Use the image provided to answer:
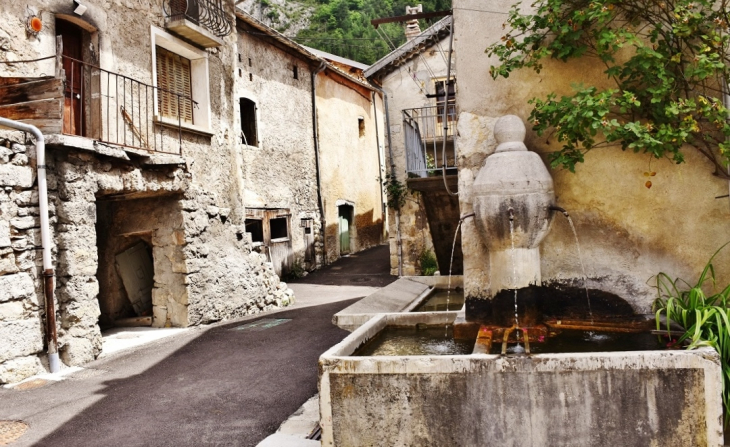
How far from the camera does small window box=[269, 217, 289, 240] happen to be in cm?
1551

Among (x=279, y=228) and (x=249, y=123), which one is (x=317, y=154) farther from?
(x=249, y=123)

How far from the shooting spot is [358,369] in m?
3.25

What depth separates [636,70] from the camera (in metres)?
4.02

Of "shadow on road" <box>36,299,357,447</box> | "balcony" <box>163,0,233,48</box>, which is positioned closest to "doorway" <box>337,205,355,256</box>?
"balcony" <box>163,0,233,48</box>

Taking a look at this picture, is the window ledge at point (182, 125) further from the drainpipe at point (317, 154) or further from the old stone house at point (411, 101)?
the drainpipe at point (317, 154)

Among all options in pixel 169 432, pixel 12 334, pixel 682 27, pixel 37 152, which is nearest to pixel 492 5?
pixel 682 27

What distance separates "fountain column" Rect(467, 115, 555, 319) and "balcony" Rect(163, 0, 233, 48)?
7.15m

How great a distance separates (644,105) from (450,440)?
9.10 feet

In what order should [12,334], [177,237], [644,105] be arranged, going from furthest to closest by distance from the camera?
[177,237], [12,334], [644,105]

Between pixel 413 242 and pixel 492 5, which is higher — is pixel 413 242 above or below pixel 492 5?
below

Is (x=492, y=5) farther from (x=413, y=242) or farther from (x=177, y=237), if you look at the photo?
(x=413, y=242)

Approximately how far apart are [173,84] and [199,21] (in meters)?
1.30

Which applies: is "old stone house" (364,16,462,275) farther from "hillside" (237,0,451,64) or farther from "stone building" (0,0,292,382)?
"hillside" (237,0,451,64)

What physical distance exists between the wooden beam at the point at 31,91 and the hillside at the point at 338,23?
2307cm
